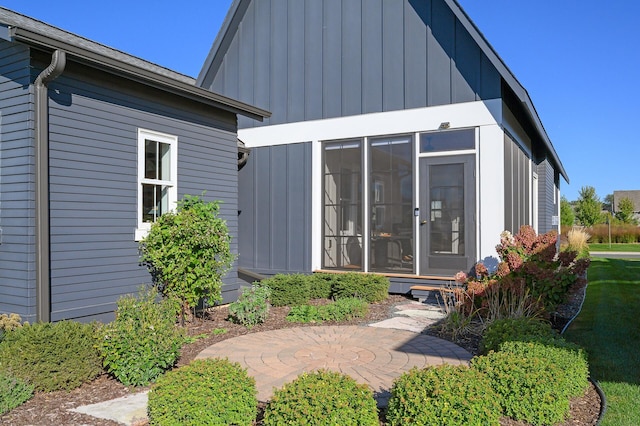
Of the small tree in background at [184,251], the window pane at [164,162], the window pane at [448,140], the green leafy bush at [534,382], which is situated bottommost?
the green leafy bush at [534,382]

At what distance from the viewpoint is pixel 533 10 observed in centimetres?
1212

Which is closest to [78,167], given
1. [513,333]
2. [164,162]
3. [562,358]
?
[164,162]

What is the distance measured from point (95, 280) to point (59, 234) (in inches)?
28.7

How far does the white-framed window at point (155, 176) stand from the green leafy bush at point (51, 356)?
7.69 feet

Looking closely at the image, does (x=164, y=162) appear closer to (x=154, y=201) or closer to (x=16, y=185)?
(x=154, y=201)

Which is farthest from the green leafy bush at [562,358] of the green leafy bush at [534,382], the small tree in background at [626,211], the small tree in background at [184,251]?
the small tree in background at [626,211]

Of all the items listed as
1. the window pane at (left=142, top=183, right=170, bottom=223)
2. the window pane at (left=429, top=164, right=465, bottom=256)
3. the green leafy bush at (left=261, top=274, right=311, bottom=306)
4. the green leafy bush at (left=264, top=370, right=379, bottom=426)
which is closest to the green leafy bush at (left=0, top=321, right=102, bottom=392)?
the green leafy bush at (left=264, top=370, right=379, bottom=426)

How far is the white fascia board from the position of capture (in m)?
7.90

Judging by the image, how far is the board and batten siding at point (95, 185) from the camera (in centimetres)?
532

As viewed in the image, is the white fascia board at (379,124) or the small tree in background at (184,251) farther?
the white fascia board at (379,124)

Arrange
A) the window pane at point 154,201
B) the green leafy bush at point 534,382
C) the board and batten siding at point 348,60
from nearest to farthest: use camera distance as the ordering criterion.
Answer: the green leafy bush at point 534,382 → the window pane at point 154,201 → the board and batten siding at point 348,60

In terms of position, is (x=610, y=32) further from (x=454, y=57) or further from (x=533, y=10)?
(x=454, y=57)

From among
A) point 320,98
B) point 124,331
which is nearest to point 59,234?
point 124,331

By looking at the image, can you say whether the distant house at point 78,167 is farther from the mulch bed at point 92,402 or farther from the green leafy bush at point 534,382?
the green leafy bush at point 534,382
